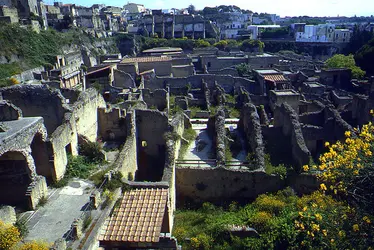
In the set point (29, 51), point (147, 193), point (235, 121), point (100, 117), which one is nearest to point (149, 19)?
point (29, 51)

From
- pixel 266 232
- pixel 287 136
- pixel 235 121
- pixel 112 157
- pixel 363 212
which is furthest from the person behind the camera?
pixel 235 121

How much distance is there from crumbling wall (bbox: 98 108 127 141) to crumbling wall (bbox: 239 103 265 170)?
7866mm

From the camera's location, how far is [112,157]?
56.4ft

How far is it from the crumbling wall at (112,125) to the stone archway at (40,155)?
18.8ft

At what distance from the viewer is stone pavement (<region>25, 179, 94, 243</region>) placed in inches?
428

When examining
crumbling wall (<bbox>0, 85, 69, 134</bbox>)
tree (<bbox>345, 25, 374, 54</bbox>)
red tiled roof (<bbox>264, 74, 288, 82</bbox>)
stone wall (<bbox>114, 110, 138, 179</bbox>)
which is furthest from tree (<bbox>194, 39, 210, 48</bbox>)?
crumbling wall (<bbox>0, 85, 69, 134</bbox>)

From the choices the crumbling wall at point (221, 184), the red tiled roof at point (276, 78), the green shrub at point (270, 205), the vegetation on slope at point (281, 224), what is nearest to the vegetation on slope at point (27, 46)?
the crumbling wall at point (221, 184)

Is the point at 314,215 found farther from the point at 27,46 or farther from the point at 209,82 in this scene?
the point at 27,46

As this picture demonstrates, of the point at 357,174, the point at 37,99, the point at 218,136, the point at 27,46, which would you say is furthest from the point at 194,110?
the point at 27,46

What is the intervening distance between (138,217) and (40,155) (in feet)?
20.4

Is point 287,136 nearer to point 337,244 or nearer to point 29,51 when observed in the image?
point 337,244

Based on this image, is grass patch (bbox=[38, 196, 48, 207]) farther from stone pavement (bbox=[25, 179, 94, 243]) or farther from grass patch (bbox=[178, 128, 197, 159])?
grass patch (bbox=[178, 128, 197, 159])

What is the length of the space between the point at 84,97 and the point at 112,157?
4150mm

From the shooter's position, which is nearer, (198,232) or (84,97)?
(198,232)
